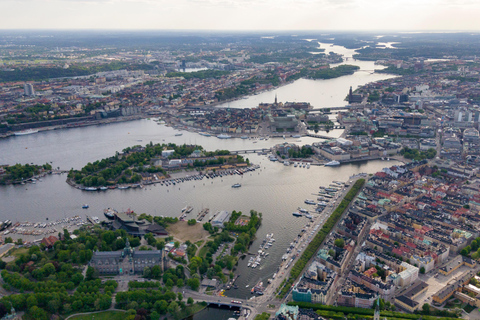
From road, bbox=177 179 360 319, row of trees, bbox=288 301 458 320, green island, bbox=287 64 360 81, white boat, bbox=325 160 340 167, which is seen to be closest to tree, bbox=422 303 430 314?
row of trees, bbox=288 301 458 320

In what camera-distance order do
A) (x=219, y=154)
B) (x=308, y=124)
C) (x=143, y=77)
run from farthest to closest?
(x=143, y=77), (x=308, y=124), (x=219, y=154)

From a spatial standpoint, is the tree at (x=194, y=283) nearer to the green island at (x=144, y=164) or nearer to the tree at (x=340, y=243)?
the tree at (x=340, y=243)

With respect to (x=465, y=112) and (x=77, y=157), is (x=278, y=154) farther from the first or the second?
(x=465, y=112)

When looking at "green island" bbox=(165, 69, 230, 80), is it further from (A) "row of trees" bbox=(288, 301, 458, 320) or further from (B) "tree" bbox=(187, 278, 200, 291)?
(A) "row of trees" bbox=(288, 301, 458, 320)

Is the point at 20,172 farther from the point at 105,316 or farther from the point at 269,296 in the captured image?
the point at 269,296

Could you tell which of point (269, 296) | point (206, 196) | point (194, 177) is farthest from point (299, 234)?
point (194, 177)

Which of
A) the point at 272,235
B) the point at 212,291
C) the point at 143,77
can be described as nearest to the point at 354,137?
the point at 272,235

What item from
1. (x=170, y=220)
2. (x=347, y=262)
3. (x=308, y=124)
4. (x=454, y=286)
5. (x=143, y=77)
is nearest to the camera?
(x=454, y=286)
